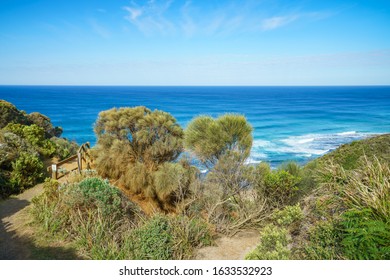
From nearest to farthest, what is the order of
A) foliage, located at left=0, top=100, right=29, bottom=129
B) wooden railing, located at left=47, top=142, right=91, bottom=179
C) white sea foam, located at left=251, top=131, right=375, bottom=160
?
wooden railing, located at left=47, top=142, right=91, bottom=179 < foliage, located at left=0, top=100, right=29, bottom=129 < white sea foam, located at left=251, top=131, right=375, bottom=160

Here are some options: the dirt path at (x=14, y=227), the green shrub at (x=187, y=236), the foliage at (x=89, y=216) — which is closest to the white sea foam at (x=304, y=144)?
the green shrub at (x=187, y=236)

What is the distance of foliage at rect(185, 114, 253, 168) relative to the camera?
25.5ft

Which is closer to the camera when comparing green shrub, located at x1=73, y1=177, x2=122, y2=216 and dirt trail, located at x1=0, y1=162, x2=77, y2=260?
dirt trail, located at x1=0, y1=162, x2=77, y2=260

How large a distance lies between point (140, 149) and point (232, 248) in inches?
179

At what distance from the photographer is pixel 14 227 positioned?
19.3 feet

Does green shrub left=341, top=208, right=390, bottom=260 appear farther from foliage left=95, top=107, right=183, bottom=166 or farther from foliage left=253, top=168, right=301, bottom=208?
foliage left=95, top=107, right=183, bottom=166

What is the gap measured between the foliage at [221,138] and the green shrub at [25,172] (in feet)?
16.7

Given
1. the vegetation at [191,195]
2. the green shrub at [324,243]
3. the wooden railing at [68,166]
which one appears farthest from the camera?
the wooden railing at [68,166]

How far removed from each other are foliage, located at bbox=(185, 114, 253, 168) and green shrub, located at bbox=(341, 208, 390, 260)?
453 cm

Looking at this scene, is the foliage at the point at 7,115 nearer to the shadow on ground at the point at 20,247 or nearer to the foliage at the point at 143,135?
the foliage at the point at 143,135

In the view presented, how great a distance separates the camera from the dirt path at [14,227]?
493 cm

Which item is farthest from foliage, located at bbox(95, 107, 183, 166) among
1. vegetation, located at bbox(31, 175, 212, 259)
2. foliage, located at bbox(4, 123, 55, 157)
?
foliage, located at bbox(4, 123, 55, 157)

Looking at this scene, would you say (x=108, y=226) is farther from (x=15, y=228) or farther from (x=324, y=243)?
(x=324, y=243)
